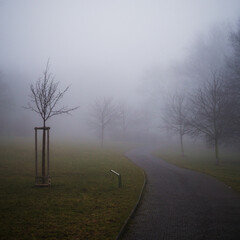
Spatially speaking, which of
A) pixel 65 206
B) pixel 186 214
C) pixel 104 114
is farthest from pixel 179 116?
pixel 65 206

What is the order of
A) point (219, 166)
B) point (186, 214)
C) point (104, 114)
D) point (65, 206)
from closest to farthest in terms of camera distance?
point (186, 214)
point (65, 206)
point (219, 166)
point (104, 114)

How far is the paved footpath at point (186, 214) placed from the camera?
549 cm

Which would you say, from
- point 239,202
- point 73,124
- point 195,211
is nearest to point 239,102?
point 239,202

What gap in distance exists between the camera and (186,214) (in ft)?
22.7

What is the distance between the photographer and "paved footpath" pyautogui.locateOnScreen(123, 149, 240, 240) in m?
5.49

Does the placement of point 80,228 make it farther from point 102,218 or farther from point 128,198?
point 128,198

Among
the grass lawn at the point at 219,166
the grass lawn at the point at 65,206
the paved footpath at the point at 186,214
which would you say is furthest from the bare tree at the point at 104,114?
the paved footpath at the point at 186,214

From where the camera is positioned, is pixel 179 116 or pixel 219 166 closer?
pixel 219 166

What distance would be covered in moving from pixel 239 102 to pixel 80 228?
2292 centimetres

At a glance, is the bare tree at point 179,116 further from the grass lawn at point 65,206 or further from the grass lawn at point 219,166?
the grass lawn at point 65,206

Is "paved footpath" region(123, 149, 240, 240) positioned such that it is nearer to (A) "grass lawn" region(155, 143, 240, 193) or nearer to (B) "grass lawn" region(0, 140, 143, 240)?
(B) "grass lawn" region(0, 140, 143, 240)

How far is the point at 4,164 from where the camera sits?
1566 cm

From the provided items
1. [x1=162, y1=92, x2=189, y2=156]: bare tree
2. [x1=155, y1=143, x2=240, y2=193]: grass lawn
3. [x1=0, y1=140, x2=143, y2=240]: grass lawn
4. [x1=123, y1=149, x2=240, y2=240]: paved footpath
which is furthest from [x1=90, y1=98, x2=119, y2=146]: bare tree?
[x1=123, y1=149, x2=240, y2=240]: paved footpath

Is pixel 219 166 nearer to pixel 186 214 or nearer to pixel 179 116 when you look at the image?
pixel 179 116
